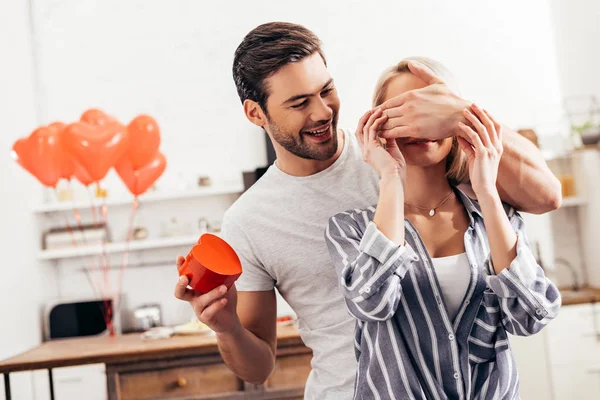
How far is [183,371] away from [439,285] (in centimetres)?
228

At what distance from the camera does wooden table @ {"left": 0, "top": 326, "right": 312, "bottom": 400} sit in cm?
312

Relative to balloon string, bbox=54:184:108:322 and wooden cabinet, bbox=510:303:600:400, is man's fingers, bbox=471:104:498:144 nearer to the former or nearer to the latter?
wooden cabinet, bbox=510:303:600:400

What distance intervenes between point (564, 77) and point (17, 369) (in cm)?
360

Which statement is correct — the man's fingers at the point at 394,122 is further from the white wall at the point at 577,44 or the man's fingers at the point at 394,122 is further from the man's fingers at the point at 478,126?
the white wall at the point at 577,44

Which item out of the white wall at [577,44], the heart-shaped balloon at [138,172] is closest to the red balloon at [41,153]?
the heart-shaped balloon at [138,172]

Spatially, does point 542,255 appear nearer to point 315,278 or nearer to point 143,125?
point 143,125

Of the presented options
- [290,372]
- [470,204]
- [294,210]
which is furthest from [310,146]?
[290,372]

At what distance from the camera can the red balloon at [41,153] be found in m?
3.49

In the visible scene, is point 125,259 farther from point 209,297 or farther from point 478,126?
point 478,126

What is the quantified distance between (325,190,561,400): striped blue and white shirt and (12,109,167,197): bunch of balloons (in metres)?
2.49

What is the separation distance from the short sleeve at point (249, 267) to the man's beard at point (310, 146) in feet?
0.77

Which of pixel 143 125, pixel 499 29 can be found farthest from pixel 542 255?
pixel 143 125

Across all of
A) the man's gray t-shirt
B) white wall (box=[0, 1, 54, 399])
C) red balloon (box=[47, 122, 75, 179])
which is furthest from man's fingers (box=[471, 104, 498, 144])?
white wall (box=[0, 1, 54, 399])

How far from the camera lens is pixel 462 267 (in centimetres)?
115
